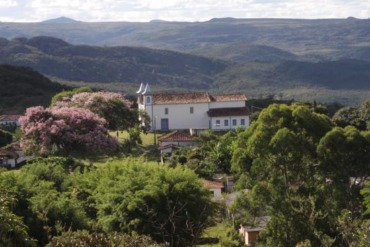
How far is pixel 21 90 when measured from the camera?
84.0 meters

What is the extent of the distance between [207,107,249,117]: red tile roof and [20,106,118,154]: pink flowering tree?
40.5 ft

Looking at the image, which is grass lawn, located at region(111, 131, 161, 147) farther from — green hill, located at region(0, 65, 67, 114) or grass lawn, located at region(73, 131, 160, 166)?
green hill, located at region(0, 65, 67, 114)

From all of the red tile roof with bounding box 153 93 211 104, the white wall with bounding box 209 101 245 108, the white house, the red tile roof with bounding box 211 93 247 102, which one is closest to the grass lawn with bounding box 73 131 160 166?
the red tile roof with bounding box 153 93 211 104

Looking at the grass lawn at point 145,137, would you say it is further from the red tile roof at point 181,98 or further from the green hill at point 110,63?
the green hill at point 110,63

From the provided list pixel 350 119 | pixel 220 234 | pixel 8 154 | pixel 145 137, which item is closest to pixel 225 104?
pixel 145 137

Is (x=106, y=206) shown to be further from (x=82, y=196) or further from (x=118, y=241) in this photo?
(x=118, y=241)

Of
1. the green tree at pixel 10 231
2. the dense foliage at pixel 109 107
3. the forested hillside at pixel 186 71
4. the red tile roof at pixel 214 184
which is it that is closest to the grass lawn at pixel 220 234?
the red tile roof at pixel 214 184

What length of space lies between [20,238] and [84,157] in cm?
2505

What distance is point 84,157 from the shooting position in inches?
1469

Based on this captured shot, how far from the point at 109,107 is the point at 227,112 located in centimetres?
965

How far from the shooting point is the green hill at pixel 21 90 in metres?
72.1

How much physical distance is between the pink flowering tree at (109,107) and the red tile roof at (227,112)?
22.8ft

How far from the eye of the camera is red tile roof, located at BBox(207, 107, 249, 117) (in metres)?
47.7

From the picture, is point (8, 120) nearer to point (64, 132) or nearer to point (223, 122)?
point (223, 122)
